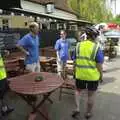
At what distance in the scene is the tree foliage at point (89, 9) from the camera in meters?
40.8

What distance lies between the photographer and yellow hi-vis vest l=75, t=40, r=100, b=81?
7051mm

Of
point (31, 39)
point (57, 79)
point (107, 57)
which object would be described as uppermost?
point (31, 39)

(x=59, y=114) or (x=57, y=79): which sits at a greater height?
(x=57, y=79)

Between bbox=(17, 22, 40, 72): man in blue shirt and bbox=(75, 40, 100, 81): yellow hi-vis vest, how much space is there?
5.52 ft

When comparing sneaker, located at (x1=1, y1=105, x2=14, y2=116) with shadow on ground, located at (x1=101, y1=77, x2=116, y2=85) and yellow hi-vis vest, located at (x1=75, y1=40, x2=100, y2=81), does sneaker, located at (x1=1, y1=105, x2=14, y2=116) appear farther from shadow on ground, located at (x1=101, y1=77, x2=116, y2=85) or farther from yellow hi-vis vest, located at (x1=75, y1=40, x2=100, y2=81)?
shadow on ground, located at (x1=101, y1=77, x2=116, y2=85)

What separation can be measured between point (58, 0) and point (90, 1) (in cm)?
584

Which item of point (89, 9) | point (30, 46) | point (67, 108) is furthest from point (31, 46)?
point (89, 9)

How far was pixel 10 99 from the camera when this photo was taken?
9.13 m

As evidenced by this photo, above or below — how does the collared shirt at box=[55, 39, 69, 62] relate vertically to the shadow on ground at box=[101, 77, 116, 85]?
above

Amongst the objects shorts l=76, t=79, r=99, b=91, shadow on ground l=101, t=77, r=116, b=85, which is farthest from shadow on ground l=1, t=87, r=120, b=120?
shadow on ground l=101, t=77, r=116, b=85

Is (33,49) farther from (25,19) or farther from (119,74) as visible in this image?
(25,19)

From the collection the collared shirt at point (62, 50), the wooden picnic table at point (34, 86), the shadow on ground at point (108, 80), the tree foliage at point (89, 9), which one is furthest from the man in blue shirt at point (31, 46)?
the tree foliage at point (89, 9)

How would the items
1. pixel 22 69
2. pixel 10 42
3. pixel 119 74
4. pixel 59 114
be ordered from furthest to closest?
pixel 119 74 < pixel 10 42 < pixel 22 69 < pixel 59 114

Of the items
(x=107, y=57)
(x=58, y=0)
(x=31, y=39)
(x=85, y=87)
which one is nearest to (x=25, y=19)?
(x=107, y=57)
